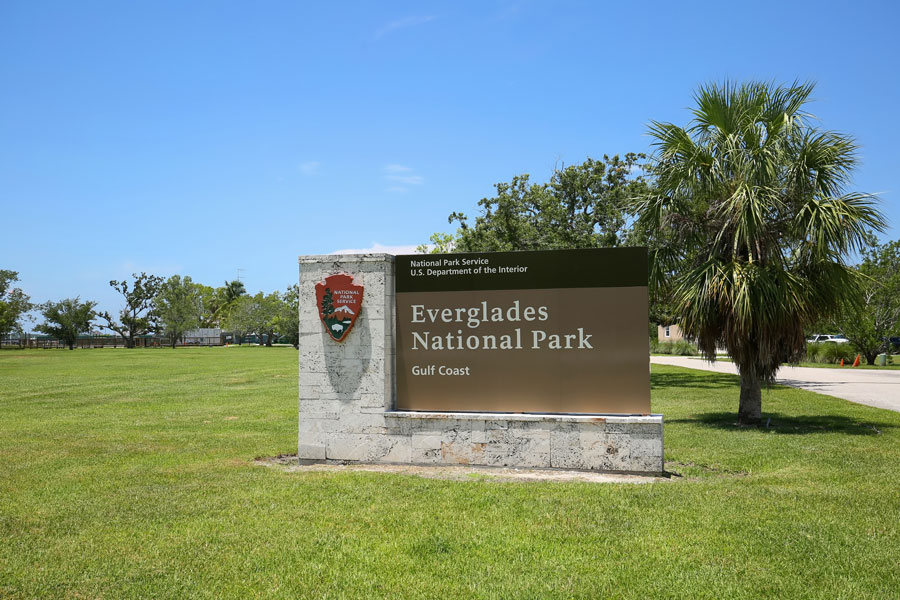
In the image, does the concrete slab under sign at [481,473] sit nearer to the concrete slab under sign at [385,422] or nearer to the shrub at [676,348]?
the concrete slab under sign at [385,422]

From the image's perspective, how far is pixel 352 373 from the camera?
362 inches

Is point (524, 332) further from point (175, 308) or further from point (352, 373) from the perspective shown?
point (175, 308)

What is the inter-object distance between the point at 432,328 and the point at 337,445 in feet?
6.44

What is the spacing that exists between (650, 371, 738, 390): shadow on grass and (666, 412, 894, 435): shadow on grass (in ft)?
26.1

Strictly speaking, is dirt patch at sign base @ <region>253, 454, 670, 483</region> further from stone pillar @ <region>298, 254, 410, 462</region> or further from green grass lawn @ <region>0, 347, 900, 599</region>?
green grass lawn @ <region>0, 347, 900, 599</region>

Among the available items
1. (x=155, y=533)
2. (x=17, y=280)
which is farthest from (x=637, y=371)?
(x=17, y=280)

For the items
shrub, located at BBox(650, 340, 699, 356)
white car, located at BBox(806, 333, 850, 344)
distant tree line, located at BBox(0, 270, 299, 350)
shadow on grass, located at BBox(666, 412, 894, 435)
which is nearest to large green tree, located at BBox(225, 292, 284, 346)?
distant tree line, located at BBox(0, 270, 299, 350)

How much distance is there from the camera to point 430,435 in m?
8.97

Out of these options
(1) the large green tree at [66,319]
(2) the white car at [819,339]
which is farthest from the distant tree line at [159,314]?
(2) the white car at [819,339]

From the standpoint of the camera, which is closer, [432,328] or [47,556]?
[47,556]

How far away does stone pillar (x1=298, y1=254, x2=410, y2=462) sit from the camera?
912cm

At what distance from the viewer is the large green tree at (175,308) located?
99.6m

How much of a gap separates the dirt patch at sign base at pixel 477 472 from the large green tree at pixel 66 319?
8243 centimetres

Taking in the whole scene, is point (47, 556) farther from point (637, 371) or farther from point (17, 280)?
point (17, 280)
